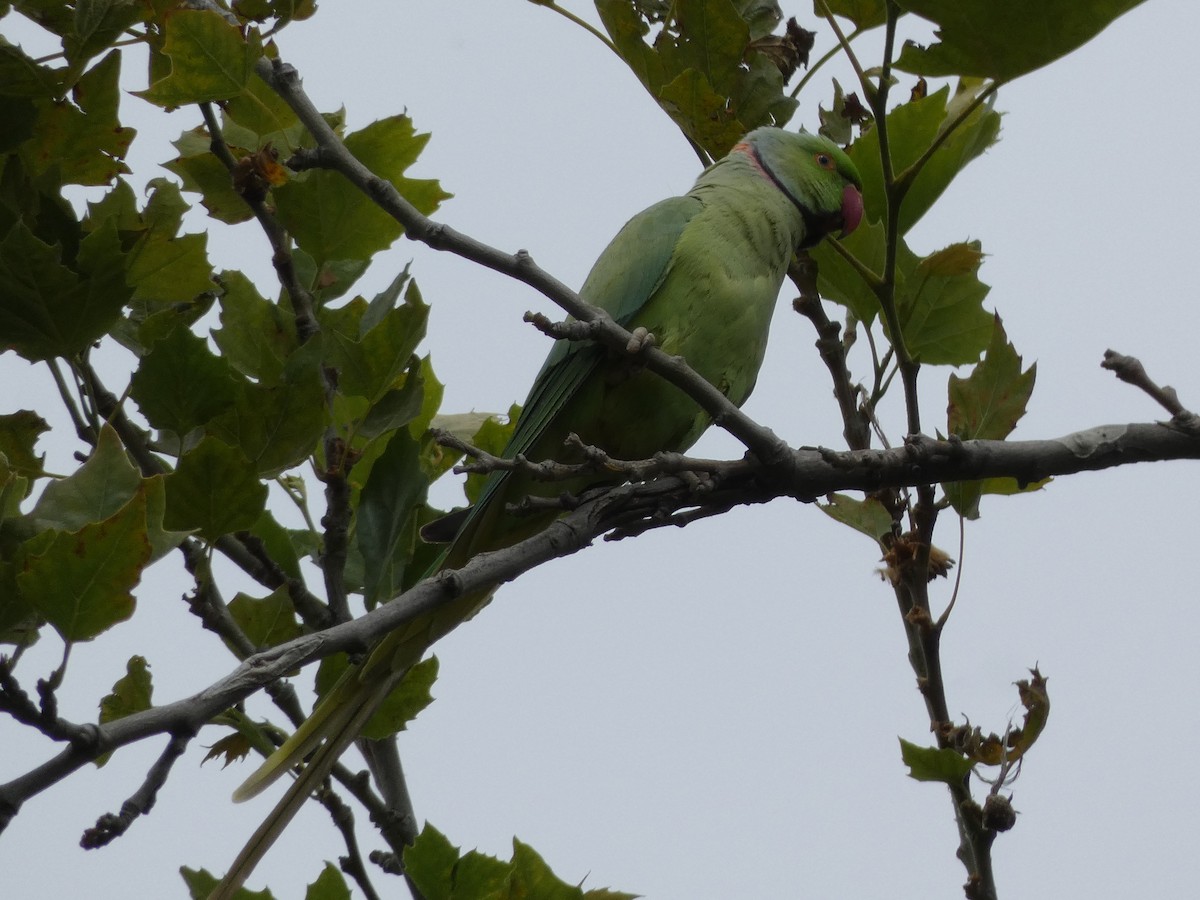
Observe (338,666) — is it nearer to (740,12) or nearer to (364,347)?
(364,347)

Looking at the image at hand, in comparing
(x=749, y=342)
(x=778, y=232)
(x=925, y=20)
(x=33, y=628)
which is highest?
(x=778, y=232)

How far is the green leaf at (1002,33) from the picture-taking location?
4.97 ft

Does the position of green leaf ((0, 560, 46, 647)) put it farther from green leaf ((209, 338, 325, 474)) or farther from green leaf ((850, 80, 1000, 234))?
green leaf ((850, 80, 1000, 234))

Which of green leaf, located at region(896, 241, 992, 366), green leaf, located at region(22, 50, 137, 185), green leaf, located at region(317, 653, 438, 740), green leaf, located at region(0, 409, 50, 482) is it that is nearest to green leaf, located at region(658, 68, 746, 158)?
green leaf, located at region(896, 241, 992, 366)

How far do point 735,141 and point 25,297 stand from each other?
4.06ft

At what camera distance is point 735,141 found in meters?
2.24

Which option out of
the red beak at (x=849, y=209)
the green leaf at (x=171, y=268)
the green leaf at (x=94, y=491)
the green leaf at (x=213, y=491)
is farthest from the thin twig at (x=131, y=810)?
the red beak at (x=849, y=209)

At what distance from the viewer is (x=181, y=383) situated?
6.18 feet

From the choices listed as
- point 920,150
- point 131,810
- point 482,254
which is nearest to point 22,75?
point 482,254

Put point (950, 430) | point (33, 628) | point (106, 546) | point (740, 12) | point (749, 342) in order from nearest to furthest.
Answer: point (106, 546) → point (33, 628) → point (950, 430) → point (740, 12) → point (749, 342)

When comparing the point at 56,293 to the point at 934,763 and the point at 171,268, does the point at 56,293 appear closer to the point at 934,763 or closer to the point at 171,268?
the point at 171,268

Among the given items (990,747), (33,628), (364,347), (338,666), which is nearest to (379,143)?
(364,347)

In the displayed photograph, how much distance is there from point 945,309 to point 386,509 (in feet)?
3.43

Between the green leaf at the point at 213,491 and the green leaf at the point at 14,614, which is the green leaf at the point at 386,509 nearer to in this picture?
the green leaf at the point at 213,491
